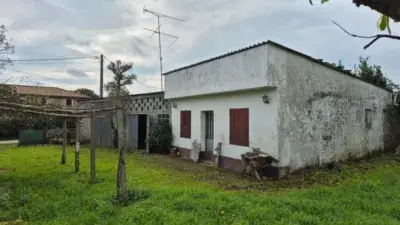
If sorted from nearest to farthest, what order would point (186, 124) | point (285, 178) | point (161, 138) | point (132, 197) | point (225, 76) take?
point (132, 197), point (285, 178), point (225, 76), point (186, 124), point (161, 138)

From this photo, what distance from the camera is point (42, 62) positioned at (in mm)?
26469

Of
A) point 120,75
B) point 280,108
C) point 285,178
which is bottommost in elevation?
point 285,178

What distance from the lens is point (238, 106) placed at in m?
11.1

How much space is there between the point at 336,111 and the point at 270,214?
7195mm

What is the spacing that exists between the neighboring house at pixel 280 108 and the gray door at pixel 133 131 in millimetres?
3985

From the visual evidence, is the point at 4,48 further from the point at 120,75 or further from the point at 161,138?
the point at 120,75

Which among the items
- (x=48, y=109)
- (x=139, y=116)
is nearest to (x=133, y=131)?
(x=139, y=116)

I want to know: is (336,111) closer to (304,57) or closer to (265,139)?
(304,57)

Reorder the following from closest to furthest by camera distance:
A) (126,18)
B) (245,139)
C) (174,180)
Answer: (174,180)
(245,139)
(126,18)

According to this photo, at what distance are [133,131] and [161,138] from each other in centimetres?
261

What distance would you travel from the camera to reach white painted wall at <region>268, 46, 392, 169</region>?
959 cm

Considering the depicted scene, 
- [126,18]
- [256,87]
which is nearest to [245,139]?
[256,87]

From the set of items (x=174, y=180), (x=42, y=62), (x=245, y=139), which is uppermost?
(x=42, y=62)

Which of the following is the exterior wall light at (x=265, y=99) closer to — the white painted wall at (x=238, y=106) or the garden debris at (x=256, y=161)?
the white painted wall at (x=238, y=106)
